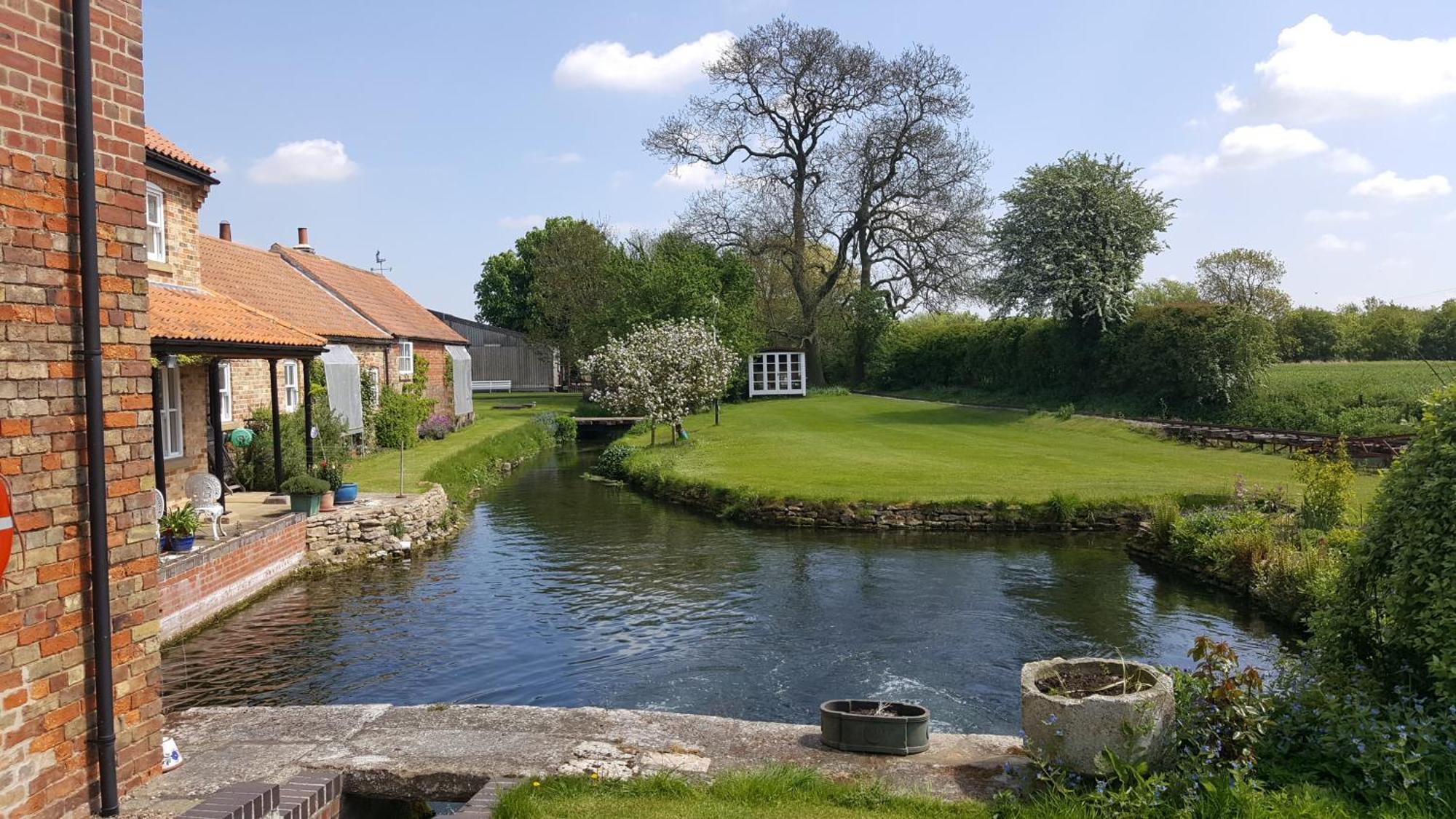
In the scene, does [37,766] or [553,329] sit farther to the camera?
[553,329]

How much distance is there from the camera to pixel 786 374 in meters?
52.0

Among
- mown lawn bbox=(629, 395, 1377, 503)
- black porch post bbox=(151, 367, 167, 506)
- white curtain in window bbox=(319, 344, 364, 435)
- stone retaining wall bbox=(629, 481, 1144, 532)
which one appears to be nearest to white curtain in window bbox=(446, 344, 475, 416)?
mown lawn bbox=(629, 395, 1377, 503)

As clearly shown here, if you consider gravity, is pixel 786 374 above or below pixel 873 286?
below

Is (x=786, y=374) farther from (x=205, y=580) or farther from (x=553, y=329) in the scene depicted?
(x=205, y=580)

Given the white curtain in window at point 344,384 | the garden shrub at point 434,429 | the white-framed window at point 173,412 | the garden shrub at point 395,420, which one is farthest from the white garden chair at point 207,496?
the garden shrub at point 434,429

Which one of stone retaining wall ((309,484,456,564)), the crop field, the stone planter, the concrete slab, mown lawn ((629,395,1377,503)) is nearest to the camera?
the stone planter

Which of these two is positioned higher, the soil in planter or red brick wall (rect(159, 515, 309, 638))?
the soil in planter

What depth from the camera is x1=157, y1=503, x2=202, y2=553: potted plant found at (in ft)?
42.4

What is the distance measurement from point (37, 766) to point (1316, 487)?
55.9ft

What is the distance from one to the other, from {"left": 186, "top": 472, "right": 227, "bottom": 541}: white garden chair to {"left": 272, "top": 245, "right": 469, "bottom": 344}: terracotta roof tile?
60.6ft

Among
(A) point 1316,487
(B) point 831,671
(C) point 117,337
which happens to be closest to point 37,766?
(C) point 117,337

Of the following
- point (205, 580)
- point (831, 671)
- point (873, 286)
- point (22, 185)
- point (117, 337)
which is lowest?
point (831, 671)

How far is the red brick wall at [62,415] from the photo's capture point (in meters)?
4.84

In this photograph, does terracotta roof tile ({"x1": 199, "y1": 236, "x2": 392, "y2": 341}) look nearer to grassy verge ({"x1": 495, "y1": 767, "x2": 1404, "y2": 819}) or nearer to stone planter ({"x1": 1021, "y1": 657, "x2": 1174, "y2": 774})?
grassy verge ({"x1": 495, "y1": 767, "x2": 1404, "y2": 819})
